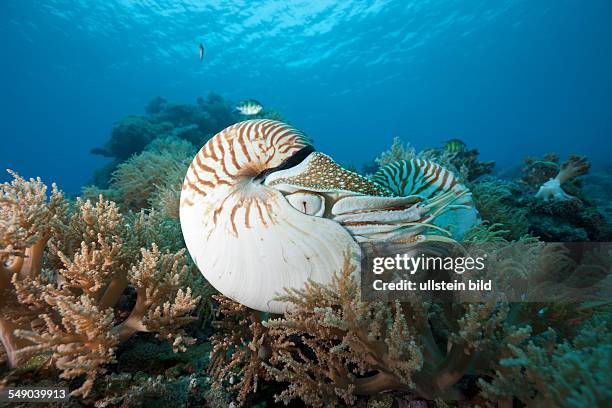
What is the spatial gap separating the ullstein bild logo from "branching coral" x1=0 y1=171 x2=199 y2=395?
1.30 meters

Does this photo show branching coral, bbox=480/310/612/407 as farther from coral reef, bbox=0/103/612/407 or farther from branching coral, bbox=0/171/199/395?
branching coral, bbox=0/171/199/395

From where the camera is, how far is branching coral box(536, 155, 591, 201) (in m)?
5.30

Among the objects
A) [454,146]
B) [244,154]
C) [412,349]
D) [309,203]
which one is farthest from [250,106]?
[412,349]

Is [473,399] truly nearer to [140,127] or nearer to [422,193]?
[422,193]

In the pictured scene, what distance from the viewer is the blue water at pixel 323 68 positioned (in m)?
41.7

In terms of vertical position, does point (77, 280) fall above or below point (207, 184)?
below

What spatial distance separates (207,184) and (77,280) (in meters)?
1.12

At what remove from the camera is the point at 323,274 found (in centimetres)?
186

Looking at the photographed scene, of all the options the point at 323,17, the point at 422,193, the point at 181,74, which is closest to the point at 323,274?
the point at 422,193

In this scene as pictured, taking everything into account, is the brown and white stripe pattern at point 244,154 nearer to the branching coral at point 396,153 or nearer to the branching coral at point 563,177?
the branching coral at point 396,153

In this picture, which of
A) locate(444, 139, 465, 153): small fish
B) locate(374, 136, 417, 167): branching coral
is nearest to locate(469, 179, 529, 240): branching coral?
A: locate(374, 136, 417, 167): branching coral

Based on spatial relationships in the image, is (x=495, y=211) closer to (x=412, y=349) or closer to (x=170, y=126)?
(x=412, y=349)

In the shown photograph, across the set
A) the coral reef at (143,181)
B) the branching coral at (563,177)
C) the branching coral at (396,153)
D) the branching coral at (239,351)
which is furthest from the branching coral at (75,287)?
the branching coral at (563,177)

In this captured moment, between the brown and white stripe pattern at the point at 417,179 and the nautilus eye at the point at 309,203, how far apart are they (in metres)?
1.69
